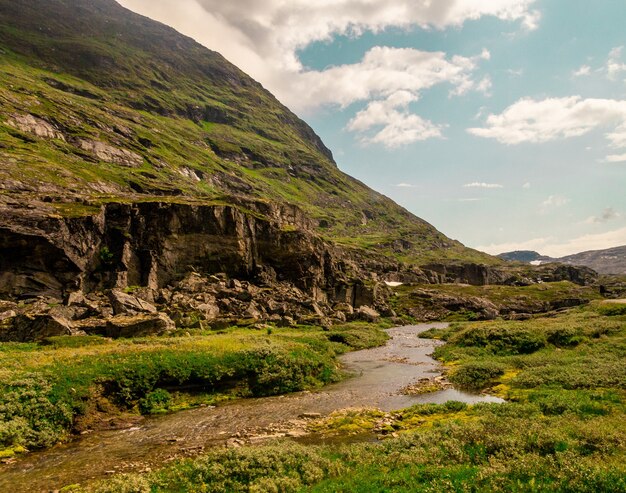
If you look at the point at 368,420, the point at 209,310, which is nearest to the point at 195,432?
the point at 368,420

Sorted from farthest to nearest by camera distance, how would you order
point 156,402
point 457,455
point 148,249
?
point 148,249 → point 156,402 → point 457,455

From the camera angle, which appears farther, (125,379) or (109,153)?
(109,153)

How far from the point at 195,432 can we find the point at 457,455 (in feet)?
49.8

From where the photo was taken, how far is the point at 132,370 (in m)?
28.0

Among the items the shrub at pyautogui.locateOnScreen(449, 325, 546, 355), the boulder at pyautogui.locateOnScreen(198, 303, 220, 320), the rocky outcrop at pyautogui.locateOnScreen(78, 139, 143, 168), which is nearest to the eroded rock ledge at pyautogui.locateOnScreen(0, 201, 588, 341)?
the boulder at pyautogui.locateOnScreen(198, 303, 220, 320)

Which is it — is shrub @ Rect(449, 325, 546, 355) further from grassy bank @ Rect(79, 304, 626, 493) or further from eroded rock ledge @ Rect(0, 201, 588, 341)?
eroded rock ledge @ Rect(0, 201, 588, 341)

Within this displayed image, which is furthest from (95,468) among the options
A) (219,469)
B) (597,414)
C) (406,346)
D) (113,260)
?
(113,260)

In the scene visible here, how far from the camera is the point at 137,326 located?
153 ft

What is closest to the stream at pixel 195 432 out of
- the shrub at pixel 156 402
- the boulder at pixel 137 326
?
the shrub at pixel 156 402

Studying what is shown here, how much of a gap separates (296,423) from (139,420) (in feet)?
35.0

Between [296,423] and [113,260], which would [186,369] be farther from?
[113,260]

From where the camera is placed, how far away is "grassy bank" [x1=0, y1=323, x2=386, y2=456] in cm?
2180

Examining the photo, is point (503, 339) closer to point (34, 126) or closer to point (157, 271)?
point (157, 271)

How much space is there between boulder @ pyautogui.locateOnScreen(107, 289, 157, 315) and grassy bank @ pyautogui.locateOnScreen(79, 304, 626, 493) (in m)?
41.6
